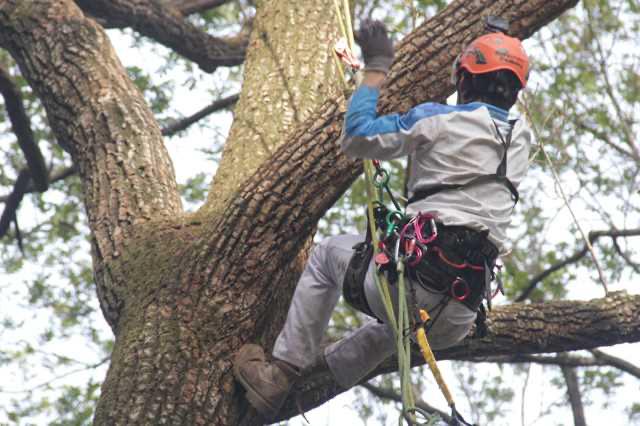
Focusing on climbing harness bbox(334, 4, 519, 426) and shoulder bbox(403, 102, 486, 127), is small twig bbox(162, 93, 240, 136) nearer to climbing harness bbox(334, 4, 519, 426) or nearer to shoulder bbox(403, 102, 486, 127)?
climbing harness bbox(334, 4, 519, 426)

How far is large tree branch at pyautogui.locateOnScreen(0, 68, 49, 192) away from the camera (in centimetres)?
546

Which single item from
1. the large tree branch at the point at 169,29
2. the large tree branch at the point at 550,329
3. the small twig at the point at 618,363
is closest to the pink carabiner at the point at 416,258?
the large tree branch at the point at 550,329

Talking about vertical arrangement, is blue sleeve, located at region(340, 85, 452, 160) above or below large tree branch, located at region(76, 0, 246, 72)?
below

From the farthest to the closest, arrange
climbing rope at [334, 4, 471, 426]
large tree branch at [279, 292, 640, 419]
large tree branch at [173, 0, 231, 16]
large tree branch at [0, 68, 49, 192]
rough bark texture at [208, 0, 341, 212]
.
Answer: large tree branch at [173, 0, 231, 16] → large tree branch at [0, 68, 49, 192] → rough bark texture at [208, 0, 341, 212] → large tree branch at [279, 292, 640, 419] → climbing rope at [334, 4, 471, 426]

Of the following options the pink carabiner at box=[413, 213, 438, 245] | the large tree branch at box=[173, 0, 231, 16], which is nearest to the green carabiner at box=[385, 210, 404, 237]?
the pink carabiner at box=[413, 213, 438, 245]

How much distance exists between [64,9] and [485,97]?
2.67 m

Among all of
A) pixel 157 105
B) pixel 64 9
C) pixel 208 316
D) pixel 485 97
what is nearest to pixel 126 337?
pixel 208 316

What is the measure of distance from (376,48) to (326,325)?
119 cm

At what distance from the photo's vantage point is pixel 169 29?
22.7 ft

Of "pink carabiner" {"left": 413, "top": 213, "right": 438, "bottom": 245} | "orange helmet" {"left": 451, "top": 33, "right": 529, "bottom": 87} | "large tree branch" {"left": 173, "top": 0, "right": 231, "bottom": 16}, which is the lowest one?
"pink carabiner" {"left": 413, "top": 213, "right": 438, "bottom": 245}

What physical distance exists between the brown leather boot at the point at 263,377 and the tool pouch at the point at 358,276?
464mm

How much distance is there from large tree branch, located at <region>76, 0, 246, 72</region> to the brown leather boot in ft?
11.3

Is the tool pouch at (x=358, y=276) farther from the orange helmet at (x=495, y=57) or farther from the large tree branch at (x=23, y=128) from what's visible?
the large tree branch at (x=23, y=128)

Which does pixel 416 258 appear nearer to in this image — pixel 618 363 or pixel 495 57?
pixel 495 57
